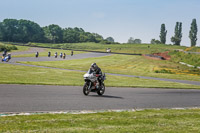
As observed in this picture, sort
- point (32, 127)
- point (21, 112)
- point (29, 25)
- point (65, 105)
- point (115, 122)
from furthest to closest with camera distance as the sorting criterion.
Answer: point (29, 25) → point (65, 105) → point (21, 112) → point (115, 122) → point (32, 127)

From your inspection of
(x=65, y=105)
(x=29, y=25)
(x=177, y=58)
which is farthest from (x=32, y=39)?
(x=65, y=105)

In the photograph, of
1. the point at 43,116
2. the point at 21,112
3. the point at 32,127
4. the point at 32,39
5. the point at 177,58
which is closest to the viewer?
the point at 32,127

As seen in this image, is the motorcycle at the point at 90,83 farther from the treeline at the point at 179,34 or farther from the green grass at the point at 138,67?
the treeline at the point at 179,34

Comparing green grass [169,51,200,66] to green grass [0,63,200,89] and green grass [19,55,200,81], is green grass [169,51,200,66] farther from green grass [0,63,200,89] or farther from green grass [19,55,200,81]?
green grass [0,63,200,89]

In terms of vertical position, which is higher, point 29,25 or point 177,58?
point 29,25

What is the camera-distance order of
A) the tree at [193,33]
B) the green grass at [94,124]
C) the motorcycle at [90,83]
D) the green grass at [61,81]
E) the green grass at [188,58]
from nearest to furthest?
the green grass at [94,124] < the motorcycle at [90,83] < the green grass at [61,81] < the green grass at [188,58] < the tree at [193,33]

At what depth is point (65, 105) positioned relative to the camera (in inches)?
511

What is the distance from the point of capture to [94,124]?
899 cm

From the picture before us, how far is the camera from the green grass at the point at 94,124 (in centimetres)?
811

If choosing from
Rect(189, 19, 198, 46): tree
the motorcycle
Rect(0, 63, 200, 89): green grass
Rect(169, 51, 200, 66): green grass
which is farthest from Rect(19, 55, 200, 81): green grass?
Rect(189, 19, 198, 46): tree

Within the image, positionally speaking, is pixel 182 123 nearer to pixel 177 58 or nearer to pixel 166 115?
pixel 166 115

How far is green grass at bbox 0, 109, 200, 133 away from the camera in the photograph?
8.11 meters

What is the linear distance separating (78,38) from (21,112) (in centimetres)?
17281

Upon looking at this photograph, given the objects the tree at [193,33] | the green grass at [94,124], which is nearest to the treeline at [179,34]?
the tree at [193,33]
